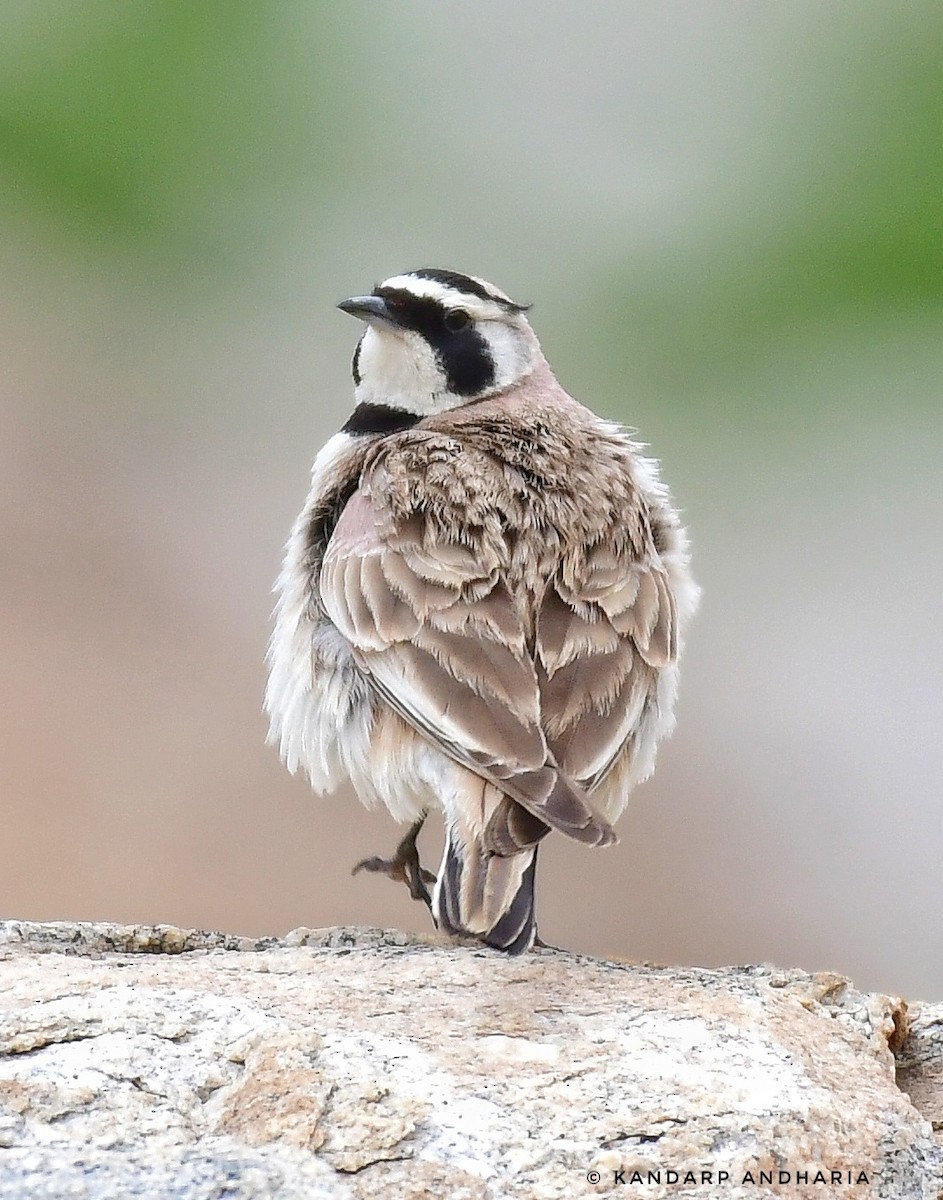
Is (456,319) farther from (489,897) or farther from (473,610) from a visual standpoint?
(489,897)

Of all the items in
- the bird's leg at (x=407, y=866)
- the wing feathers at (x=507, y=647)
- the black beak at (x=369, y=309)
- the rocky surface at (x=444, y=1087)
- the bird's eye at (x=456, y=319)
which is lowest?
the rocky surface at (x=444, y=1087)

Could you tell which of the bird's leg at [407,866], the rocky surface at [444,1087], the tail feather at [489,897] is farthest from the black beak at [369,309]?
the rocky surface at [444,1087]

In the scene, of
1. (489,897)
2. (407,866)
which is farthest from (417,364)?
(489,897)

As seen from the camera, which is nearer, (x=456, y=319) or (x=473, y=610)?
(x=473, y=610)

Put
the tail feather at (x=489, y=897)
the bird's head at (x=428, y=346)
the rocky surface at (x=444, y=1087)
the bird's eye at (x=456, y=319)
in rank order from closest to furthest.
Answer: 1. the rocky surface at (x=444, y=1087)
2. the tail feather at (x=489, y=897)
3. the bird's head at (x=428, y=346)
4. the bird's eye at (x=456, y=319)

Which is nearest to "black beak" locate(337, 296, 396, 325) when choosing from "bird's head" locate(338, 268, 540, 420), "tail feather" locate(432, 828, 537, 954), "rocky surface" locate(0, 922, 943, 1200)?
"bird's head" locate(338, 268, 540, 420)

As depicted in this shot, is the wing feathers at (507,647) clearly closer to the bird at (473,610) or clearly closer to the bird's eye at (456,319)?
the bird at (473,610)
